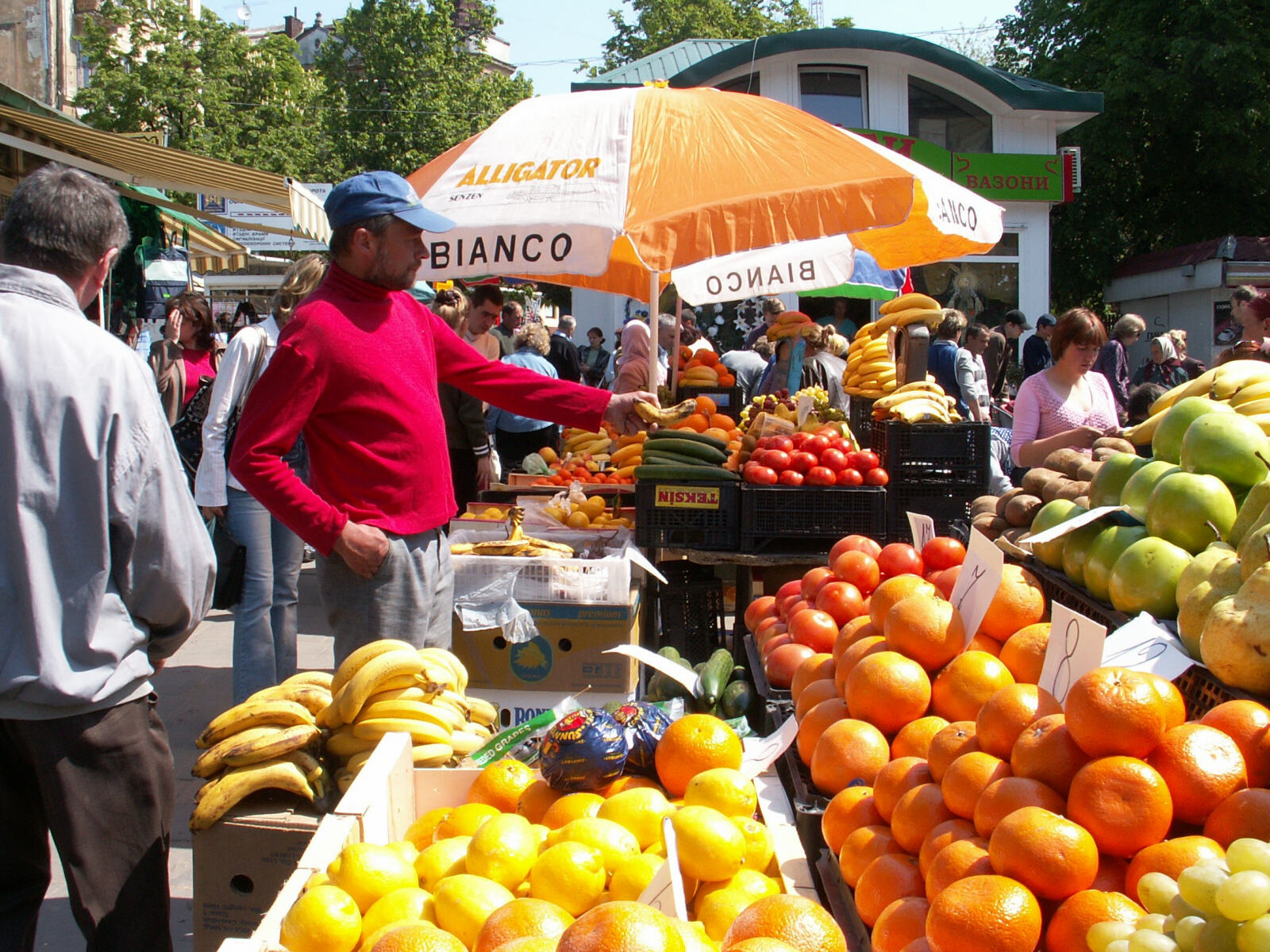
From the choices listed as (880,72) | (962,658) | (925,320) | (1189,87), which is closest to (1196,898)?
(962,658)

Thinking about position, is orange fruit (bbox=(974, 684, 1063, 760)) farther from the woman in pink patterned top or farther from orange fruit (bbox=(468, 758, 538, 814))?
the woman in pink patterned top

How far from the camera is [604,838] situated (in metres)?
1.79

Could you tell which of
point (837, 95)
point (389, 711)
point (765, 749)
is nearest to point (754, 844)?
point (765, 749)

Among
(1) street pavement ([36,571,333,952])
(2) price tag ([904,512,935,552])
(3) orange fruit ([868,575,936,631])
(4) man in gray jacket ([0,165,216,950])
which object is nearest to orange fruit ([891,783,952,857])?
(3) orange fruit ([868,575,936,631])

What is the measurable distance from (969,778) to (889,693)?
1.55ft

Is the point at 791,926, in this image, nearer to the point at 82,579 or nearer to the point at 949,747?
the point at 949,747

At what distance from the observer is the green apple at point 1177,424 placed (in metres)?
2.54

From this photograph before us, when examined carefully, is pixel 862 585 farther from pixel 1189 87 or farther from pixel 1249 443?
pixel 1189 87

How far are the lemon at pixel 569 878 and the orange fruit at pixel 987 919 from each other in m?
0.56

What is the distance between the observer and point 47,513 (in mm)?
2096

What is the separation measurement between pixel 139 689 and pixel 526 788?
901mm

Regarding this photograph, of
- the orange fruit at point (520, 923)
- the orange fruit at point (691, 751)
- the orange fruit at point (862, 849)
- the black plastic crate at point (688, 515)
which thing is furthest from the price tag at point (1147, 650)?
the black plastic crate at point (688, 515)

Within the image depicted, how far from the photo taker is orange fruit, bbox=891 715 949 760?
2.10 metres

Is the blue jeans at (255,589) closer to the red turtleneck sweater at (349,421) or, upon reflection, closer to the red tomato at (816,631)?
the red turtleneck sweater at (349,421)
